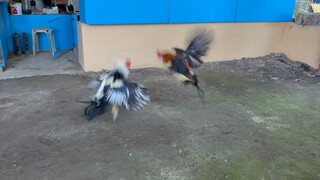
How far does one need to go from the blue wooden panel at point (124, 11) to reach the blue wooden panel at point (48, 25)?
1.60 metres

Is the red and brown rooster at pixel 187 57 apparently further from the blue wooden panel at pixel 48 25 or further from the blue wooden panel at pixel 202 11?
the blue wooden panel at pixel 48 25

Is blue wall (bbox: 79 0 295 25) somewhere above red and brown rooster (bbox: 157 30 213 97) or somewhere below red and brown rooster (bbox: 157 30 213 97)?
above

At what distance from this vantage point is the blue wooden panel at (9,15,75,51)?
5547mm

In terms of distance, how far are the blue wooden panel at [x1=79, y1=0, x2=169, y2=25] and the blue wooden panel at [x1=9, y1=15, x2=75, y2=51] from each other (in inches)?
62.8

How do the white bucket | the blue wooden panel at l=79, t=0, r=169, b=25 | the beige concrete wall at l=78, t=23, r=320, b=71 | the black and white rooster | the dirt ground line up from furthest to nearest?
the white bucket
the beige concrete wall at l=78, t=23, r=320, b=71
the blue wooden panel at l=79, t=0, r=169, b=25
the black and white rooster
the dirt ground

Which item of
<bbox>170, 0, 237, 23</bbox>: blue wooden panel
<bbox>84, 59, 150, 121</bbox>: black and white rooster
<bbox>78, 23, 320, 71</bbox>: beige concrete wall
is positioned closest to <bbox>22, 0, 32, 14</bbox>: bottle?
<bbox>78, 23, 320, 71</bbox>: beige concrete wall

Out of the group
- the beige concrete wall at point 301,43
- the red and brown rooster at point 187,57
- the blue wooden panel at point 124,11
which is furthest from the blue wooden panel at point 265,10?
the red and brown rooster at point 187,57

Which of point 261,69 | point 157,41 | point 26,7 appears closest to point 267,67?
point 261,69

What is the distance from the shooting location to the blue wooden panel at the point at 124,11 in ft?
13.7

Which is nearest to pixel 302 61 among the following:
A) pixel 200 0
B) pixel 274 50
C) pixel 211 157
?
pixel 274 50

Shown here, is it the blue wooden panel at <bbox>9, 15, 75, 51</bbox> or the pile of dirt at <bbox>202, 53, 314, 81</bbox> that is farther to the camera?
the blue wooden panel at <bbox>9, 15, 75, 51</bbox>

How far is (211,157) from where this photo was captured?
7.84ft

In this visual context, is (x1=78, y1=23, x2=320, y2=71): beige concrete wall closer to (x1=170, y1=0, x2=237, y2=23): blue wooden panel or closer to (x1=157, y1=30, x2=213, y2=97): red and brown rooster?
(x1=170, y1=0, x2=237, y2=23): blue wooden panel

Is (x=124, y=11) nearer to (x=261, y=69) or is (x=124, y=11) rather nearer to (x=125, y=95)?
(x=125, y=95)
